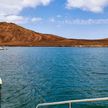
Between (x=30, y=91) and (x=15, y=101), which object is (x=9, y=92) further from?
(x=15, y=101)

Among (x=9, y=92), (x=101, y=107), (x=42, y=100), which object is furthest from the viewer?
(x=9, y=92)

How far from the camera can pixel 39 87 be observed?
39.4m

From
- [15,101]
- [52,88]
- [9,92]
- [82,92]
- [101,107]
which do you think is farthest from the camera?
[52,88]

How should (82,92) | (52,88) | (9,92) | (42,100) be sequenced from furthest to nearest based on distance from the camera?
(52,88) → (82,92) → (9,92) → (42,100)

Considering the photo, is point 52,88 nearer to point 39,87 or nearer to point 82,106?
point 39,87

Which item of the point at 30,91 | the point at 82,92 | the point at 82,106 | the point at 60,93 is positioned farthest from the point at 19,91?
the point at 82,106

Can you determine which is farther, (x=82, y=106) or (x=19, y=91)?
(x=19, y=91)

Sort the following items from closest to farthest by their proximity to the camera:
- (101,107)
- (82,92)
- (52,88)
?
(101,107), (82,92), (52,88)

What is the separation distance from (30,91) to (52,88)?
15.2 feet

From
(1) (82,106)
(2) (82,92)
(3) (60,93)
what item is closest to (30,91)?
(3) (60,93)

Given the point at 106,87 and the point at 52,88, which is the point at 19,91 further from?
the point at 106,87

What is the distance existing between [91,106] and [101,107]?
0.87 metres

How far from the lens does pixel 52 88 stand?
39.4 meters

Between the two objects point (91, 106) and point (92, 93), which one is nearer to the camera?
point (91, 106)
